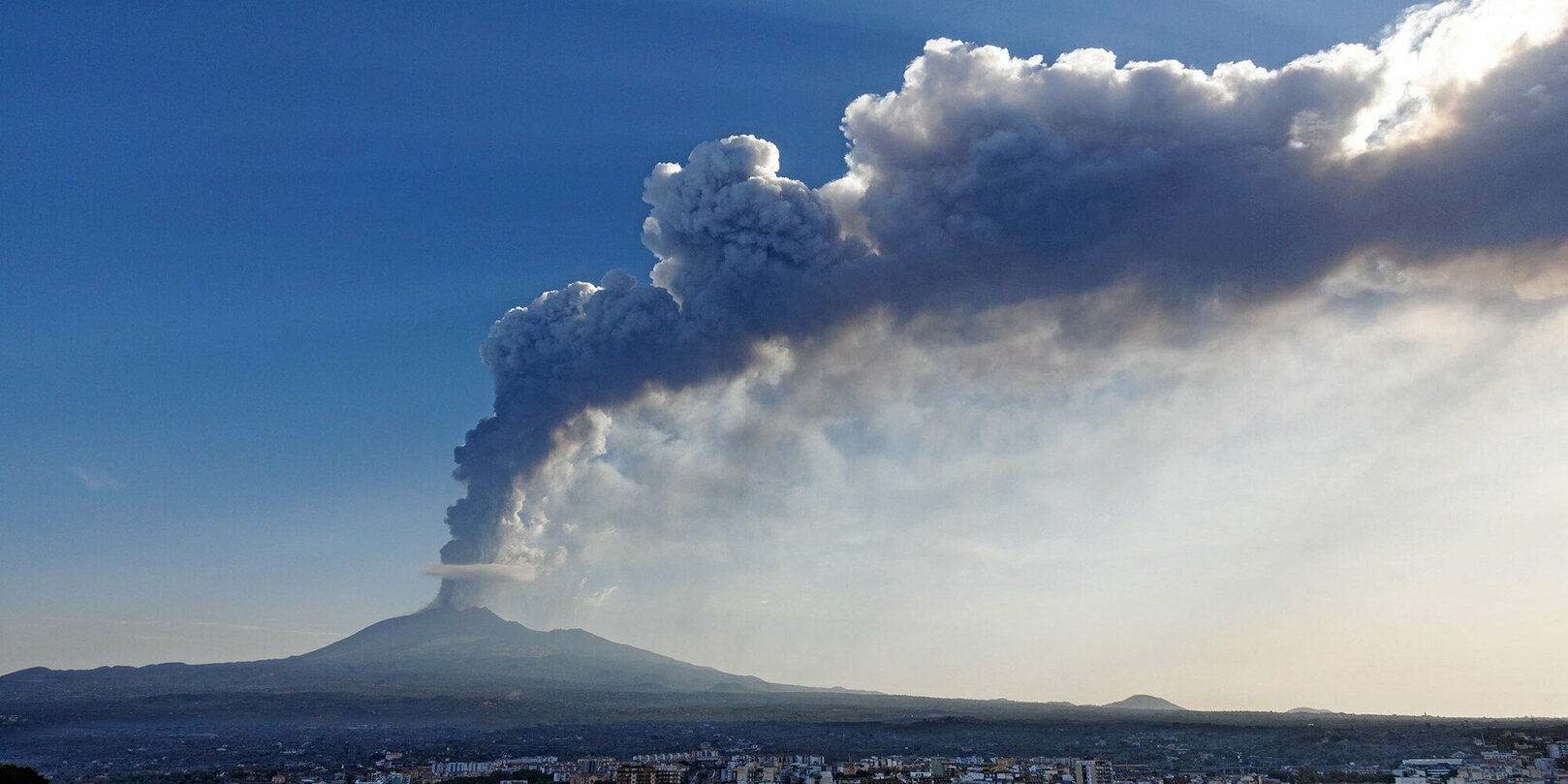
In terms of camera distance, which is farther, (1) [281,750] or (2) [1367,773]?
(1) [281,750]

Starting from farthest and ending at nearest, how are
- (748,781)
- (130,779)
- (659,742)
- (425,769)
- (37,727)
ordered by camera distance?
(37,727) → (659,742) → (425,769) → (130,779) → (748,781)

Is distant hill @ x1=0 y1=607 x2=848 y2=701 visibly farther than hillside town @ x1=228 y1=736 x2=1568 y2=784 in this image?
Yes

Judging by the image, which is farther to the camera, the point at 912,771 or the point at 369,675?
the point at 369,675

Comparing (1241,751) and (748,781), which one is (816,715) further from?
(748,781)

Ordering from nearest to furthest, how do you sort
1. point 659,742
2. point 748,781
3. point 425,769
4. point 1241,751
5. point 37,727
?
point 748,781, point 425,769, point 1241,751, point 659,742, point 37,727

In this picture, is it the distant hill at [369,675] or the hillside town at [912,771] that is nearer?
the hillside town at [912,771]

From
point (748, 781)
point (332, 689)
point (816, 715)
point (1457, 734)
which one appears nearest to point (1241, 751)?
point (1457, 734)

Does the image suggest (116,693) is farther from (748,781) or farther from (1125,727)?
(1125,727)

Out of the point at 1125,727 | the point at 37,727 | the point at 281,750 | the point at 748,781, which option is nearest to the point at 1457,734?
the point at 1125,727

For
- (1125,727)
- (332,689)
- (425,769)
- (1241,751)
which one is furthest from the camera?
(332,689)
